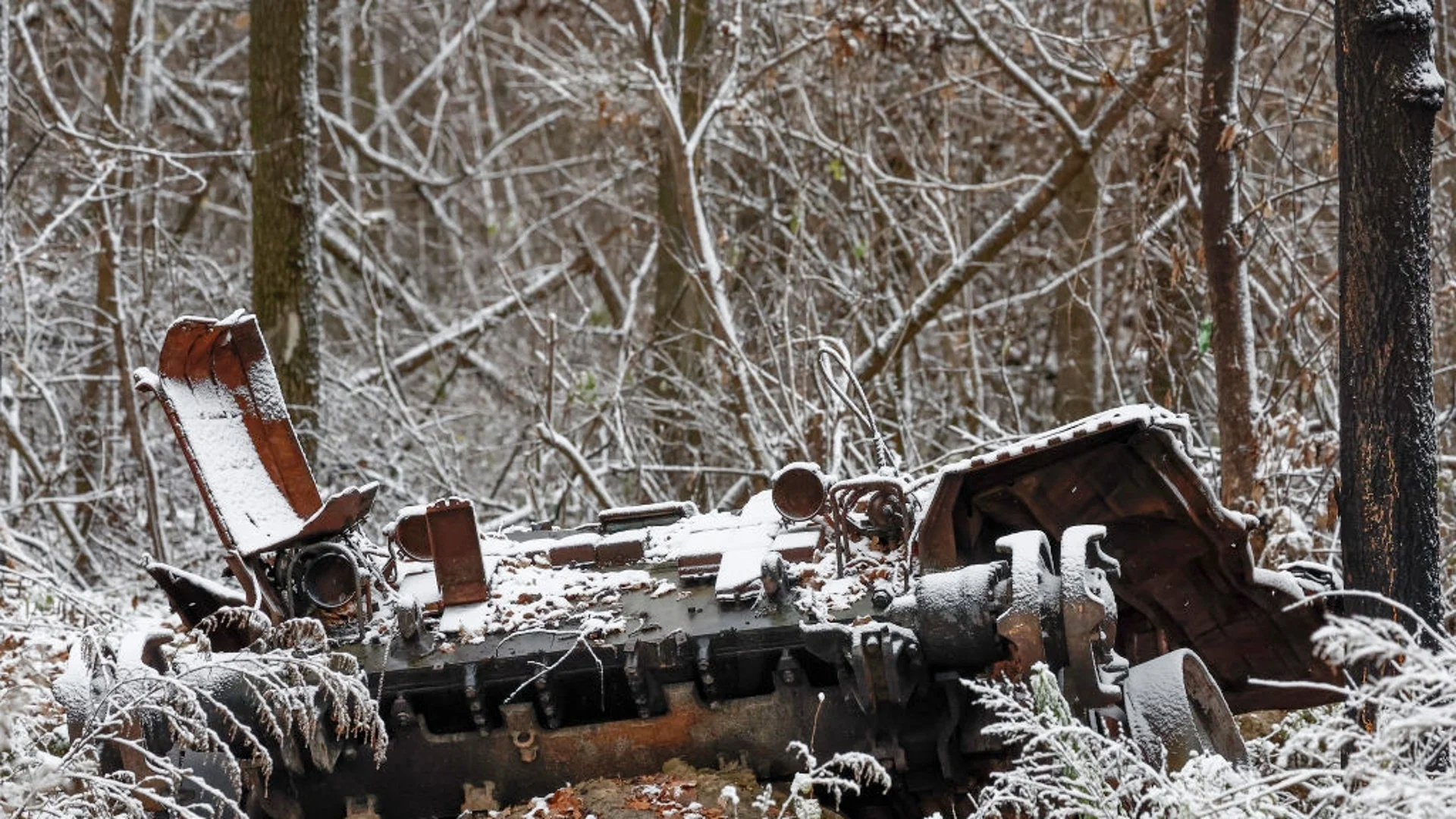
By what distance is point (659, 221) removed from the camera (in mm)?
13078

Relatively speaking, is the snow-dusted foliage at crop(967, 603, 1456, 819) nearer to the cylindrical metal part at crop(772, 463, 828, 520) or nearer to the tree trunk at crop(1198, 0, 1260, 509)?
the cylindrical metal part at crop(772, 463, 828, 520)

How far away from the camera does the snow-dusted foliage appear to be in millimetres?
3387

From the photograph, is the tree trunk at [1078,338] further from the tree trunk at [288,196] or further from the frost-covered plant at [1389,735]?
the frost-covered plant at [1389,735]

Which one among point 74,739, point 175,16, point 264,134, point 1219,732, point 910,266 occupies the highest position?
point 175,16

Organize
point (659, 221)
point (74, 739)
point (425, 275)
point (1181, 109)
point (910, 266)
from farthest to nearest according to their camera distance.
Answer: point (425, 275)
point (910, 266)
point (659, 221)
point (1181, 109)
point (74, 739)

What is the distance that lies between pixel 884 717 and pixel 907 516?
0.67 m

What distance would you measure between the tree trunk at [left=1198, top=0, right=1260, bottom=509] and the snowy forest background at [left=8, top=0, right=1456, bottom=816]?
100 mm

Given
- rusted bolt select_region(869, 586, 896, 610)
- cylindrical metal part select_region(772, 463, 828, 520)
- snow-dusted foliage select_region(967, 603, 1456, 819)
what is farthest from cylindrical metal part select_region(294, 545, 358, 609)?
snow-dusted foliage select_region(967, 603, 1456, 819)

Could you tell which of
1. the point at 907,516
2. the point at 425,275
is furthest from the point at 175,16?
the point at 907,516

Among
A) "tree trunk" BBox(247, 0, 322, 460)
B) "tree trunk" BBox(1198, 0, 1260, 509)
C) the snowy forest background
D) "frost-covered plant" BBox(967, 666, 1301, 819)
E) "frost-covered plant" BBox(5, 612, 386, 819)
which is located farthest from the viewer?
"tree trunk" BBox(247, 0, 322, 460)

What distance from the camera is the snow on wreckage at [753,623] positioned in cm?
502

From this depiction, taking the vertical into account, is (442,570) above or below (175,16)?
below

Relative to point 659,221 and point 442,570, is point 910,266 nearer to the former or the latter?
point 659,221

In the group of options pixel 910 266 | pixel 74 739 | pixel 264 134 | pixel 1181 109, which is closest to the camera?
pixel 74 739
